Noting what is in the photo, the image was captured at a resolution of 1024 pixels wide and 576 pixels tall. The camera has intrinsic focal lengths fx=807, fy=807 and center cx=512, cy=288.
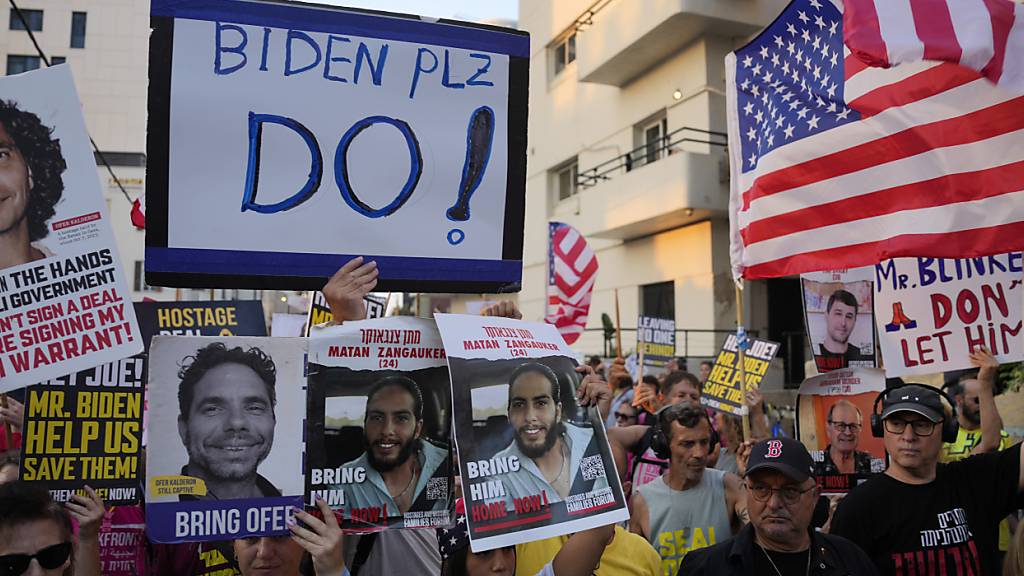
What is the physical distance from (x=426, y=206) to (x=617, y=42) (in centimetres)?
1791

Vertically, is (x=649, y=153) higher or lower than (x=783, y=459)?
higher

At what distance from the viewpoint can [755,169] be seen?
5.09 meters

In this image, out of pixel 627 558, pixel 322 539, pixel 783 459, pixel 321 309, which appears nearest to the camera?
pixel 322 539

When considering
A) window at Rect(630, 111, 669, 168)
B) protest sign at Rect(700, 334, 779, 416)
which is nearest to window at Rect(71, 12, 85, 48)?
window at Rect(630, 111, 669, 168)

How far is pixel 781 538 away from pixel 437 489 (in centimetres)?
155

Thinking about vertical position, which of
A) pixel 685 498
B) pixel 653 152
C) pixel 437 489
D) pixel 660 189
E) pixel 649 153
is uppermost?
pixel 649 153

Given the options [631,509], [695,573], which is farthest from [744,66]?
[695,573]

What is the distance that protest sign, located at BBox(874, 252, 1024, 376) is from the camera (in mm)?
4586

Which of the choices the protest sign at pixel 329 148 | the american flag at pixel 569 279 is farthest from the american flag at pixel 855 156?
the american flag at pixel 569 279

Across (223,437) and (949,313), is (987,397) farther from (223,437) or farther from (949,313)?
(223,437)

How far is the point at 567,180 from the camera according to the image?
25.8 m

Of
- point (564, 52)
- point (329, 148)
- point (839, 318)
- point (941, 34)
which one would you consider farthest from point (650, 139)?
point (329, 148)

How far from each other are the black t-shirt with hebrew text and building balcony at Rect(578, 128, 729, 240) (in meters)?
13.8

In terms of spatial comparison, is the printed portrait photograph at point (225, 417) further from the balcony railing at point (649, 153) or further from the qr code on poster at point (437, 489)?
the balcony railing at point (649, 153)
